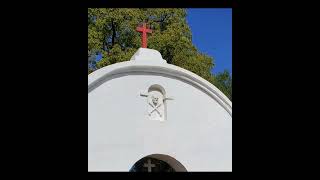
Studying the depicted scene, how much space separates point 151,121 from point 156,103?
239 mm

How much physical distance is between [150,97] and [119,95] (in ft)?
1.38

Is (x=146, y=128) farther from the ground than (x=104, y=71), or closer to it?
closer to it

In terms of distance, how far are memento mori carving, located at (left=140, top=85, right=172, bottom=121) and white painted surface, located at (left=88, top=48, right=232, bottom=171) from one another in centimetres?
6

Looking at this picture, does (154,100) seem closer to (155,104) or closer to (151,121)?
(155,104)

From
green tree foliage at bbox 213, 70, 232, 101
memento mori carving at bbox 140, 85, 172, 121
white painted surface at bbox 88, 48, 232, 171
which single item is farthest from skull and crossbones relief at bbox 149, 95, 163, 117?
green tree foliage at bbox 213, 70, 232, 101

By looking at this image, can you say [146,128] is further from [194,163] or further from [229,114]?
[229,114]

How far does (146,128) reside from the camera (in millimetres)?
5176

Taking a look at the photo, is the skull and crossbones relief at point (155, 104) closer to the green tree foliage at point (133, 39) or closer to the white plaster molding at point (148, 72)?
the white plaster molding at point (148, 72)

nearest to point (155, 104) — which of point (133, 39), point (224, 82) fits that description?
point (133, 39)

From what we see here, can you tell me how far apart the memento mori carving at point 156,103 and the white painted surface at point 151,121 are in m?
0.06

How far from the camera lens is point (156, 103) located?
5359mm

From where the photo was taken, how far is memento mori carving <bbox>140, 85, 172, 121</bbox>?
5.32 m

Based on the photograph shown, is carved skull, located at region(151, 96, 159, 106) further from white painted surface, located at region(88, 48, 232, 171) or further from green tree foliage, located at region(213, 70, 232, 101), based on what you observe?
green tree foliage, located at region(213, 70, 232, 101)

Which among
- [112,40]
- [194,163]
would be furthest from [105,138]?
[112,40]
